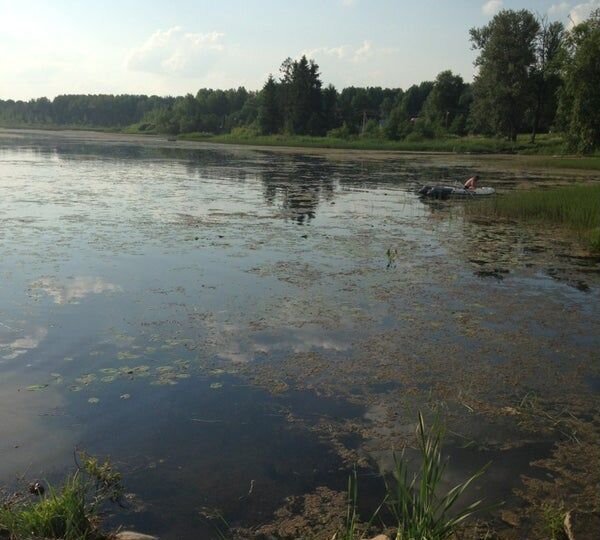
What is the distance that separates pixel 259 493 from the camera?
347cm

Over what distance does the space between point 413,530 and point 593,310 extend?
556 cm

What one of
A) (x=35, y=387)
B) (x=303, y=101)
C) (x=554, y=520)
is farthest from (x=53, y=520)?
(x=303, y=101)

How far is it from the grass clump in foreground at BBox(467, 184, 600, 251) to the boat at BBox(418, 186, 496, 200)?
1717 mm

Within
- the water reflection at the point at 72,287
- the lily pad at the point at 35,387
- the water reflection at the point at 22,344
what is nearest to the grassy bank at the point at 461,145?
the water reflection at the point at 72,287

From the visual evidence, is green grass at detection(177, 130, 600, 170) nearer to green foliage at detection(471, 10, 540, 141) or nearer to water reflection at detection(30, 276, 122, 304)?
green foliage at detection(471, 10, 540, 141)

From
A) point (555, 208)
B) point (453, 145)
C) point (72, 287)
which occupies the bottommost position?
point (72, 287)

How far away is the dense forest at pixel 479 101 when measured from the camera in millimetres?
32094

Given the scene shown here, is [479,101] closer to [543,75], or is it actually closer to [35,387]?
[543,75]

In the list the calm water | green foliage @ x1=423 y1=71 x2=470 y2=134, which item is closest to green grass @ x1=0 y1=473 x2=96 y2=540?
the calm water

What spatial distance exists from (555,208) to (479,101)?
122 ft

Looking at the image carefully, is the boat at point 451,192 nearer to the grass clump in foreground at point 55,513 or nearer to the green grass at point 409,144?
the grass clump in foreground at point 55,513

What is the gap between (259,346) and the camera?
5.76 m

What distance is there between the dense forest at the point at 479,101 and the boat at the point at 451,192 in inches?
678

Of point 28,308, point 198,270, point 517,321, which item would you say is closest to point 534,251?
point 517,321
